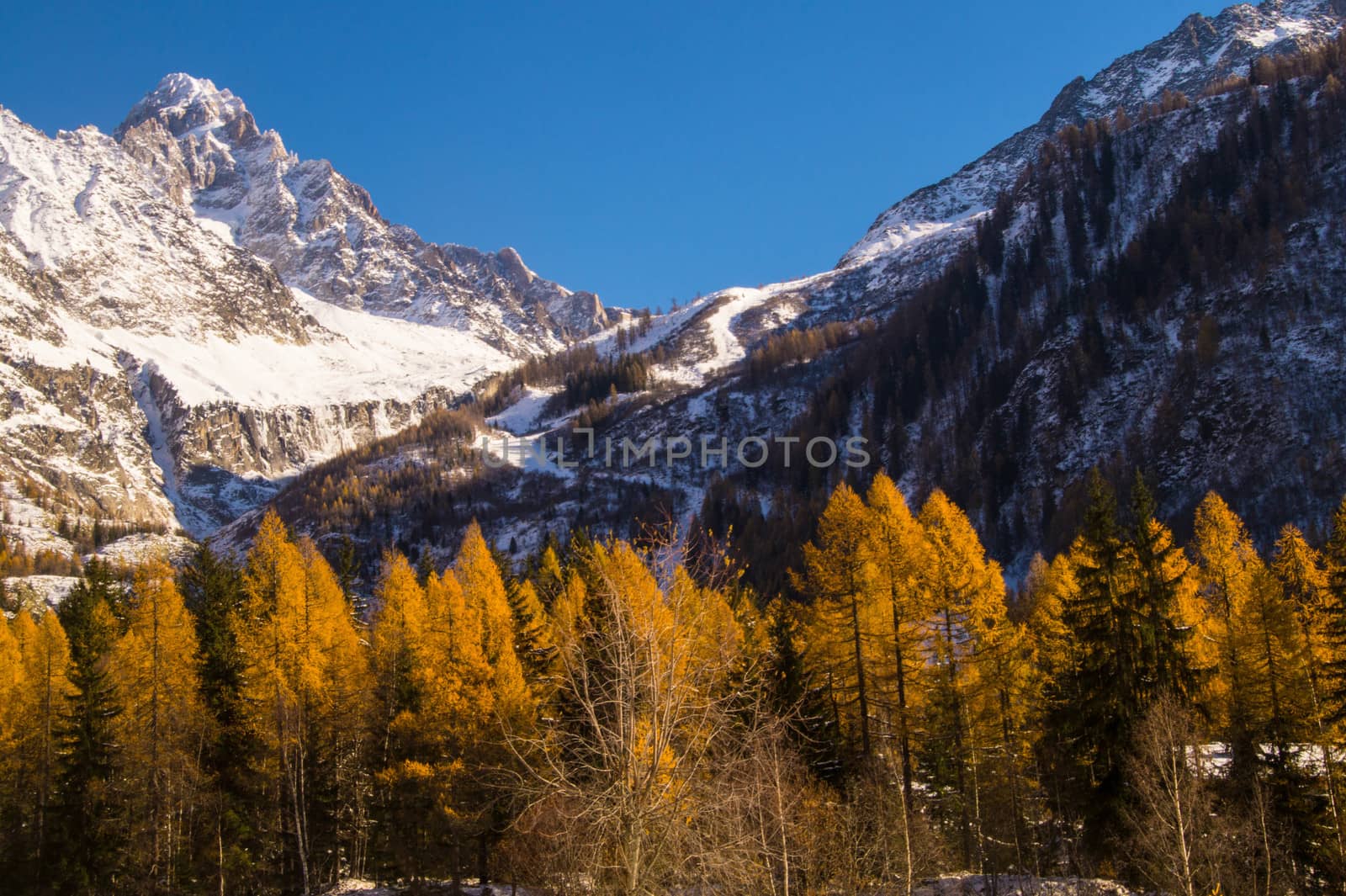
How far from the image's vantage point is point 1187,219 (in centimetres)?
13400

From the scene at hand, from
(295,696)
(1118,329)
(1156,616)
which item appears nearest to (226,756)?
(295,696)

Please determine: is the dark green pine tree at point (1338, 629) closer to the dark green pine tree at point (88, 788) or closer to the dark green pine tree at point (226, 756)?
the dark green pine tree at point (226, 756)

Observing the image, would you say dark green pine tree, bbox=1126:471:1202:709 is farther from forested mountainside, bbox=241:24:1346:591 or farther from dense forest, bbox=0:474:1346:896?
forested mountainside, bbox=241:24:1346:591

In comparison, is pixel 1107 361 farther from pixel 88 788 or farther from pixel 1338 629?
pixel 88 788

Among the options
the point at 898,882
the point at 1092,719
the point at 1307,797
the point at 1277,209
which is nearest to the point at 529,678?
the point at 898,882

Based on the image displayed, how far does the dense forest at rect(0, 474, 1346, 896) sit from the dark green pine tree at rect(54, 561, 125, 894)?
124 millimetres

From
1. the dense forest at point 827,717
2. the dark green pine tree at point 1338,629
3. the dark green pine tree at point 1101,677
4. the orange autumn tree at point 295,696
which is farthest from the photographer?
the orange autumn tree at point 295,696

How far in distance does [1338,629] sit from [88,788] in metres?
45.0

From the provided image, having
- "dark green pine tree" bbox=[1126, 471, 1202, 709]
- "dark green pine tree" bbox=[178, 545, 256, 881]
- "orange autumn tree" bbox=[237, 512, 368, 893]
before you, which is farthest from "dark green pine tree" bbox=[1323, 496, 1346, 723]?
"dark green pine tree" bbox=[178, 545, 256, 881]

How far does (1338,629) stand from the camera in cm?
2747

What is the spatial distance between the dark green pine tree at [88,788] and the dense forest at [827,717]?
124 millimetres

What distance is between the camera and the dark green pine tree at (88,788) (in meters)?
35.4


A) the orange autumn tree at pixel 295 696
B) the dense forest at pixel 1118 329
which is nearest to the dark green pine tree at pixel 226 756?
the orange autumn tree at pixel 295 696

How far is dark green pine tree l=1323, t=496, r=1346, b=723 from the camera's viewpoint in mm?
27109
